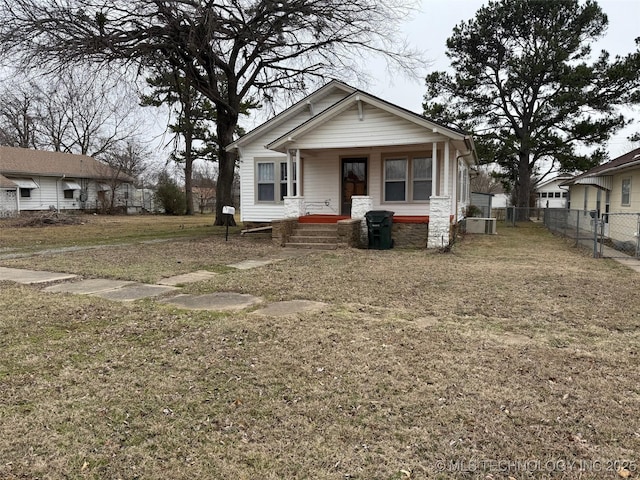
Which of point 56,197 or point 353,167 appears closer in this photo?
point 353,167

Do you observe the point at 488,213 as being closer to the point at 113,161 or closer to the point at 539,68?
the point at 539,68

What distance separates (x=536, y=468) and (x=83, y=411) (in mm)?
2745

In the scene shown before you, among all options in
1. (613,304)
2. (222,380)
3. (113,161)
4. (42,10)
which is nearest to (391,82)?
(42,10)

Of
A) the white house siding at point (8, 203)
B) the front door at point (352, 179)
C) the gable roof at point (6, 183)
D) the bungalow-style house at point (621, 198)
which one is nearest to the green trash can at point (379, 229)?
the front door at point (352, 179)

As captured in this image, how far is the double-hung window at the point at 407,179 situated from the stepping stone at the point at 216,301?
8.80 metres

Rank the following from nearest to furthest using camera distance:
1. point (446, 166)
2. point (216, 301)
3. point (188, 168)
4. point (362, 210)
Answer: point (216, 301) < point (446, 166) < point (362, 210) < point (188, 168)

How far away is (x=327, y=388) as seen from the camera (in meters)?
3.15

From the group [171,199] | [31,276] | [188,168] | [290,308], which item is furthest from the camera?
[171,199]

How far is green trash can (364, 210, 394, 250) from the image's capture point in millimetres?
11518

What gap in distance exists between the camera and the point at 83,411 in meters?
2.80

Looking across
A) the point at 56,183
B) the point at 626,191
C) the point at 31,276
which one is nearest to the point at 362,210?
the point at 31,276

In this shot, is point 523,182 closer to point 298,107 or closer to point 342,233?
point 298,107

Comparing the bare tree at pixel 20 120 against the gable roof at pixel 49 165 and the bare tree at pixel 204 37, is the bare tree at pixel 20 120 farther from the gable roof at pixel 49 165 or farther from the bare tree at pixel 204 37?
the bare tree at pixel 204 37

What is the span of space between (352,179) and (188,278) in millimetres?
8446
